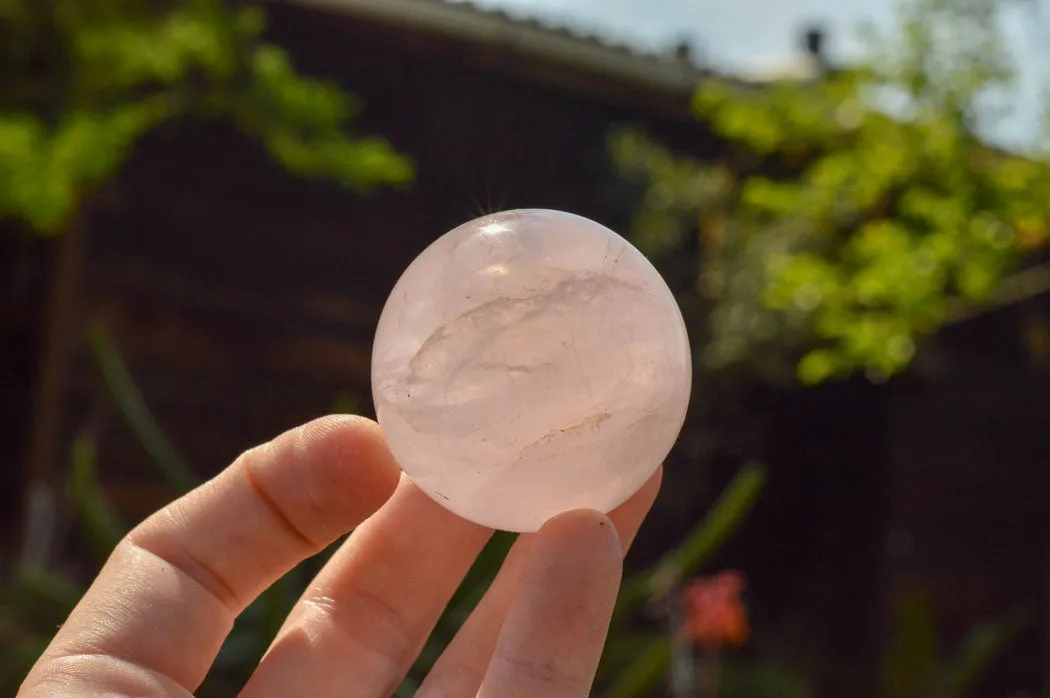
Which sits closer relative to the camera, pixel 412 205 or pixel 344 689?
pixel 344 689

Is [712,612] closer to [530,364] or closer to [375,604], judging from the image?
[375,604]

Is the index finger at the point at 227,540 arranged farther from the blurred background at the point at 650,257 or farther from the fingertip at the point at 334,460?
the blurred background at the point at 650,257

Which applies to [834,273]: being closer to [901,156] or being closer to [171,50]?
[901,156]

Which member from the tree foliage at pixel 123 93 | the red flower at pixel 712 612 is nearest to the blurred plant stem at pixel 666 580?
the red flower at pixel 712 612

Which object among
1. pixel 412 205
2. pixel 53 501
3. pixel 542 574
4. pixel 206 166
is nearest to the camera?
pixel 542 574

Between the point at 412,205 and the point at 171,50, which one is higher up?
the point at 171,50

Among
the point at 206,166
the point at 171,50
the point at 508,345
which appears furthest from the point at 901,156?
the point at 206,166

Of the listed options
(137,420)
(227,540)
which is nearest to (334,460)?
(227,540)

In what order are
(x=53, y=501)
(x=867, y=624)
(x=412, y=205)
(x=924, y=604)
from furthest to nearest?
1. (x=867, y=624)
2. (x=412, y=205)
3. (x=53, y=501)
4. (x=924, y=604)
